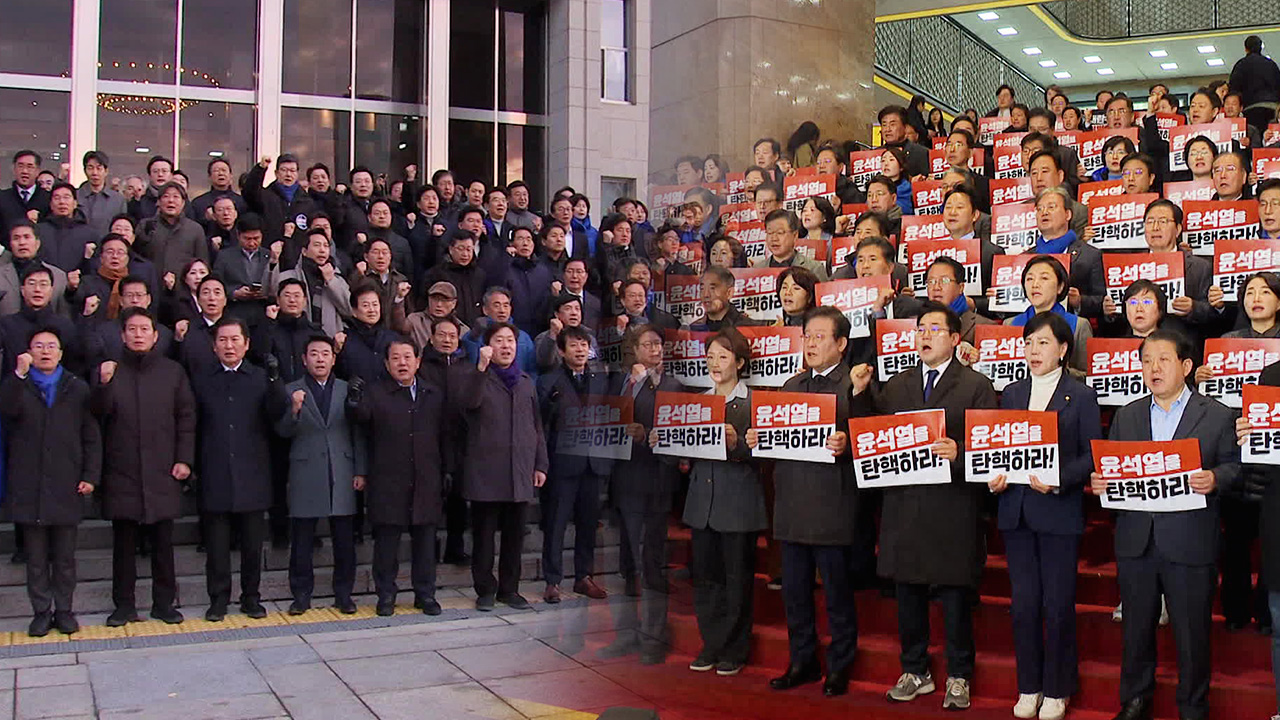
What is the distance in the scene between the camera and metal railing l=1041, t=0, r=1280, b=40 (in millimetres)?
11734

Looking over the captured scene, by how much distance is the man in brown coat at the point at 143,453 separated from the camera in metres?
4.27

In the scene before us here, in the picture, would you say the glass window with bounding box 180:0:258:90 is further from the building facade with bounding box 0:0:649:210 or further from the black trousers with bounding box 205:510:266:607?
the black trousers with bounding box 205:510:266:607

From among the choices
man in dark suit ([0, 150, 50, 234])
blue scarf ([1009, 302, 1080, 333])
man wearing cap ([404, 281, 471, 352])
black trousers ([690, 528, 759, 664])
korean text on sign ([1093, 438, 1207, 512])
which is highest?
man in dark suit ([0, 150, 50, 234])

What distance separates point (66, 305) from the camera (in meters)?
4.92

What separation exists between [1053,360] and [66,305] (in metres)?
3.80

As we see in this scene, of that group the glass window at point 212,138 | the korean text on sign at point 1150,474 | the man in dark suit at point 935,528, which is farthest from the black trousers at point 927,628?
the glass window at point 212,138

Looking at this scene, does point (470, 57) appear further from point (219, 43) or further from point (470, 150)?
point (219, 43)

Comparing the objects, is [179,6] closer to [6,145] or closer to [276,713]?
[6,145]

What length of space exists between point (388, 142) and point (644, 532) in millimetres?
9880

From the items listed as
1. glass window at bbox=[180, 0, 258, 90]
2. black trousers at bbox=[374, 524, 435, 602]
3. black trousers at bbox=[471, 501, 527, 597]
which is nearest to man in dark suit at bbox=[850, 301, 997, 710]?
black trousers at bbox=[471, 501, 527, 597]

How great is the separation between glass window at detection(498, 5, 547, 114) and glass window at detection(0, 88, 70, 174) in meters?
3.61

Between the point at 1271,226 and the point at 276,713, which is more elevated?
the point at 1271,226

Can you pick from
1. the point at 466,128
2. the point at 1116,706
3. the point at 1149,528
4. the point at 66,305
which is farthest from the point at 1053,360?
→ the point at 466,128

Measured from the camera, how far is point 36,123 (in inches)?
374
